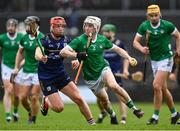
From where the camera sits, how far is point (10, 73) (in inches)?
889

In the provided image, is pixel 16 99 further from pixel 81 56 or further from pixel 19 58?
pixel 81 56

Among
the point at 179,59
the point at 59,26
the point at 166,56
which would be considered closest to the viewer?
the point at 59,26

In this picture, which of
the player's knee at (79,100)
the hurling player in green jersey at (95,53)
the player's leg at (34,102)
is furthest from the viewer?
the player's leg at (34,102)

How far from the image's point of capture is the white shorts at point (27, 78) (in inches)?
837

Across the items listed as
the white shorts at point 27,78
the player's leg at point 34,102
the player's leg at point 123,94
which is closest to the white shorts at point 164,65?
the player's leg at point 123,94

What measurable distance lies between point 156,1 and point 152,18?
12.4 meters

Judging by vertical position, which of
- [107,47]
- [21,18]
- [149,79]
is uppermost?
[107,47]

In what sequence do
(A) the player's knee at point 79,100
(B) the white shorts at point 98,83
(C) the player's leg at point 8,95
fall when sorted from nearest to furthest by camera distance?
(A) the player's knee at point 79,100 < (B) the white shorts at point 98,83 < (C) the player's leg at point 8,95

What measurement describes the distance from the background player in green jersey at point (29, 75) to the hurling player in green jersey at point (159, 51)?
331 cm

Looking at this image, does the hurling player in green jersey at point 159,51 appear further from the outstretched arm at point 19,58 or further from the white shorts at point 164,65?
the outstretched arm at point 19,58

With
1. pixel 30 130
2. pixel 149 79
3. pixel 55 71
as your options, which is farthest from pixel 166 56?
pixel 149 79

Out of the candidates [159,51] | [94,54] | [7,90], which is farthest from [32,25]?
[7,90]

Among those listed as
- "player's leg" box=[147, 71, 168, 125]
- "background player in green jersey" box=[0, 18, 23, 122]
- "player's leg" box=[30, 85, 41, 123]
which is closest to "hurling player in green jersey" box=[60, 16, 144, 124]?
"player's leg" box=[147, 71, 168, 125]

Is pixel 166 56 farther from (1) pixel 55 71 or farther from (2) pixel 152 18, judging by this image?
(1) pixel 55 71
